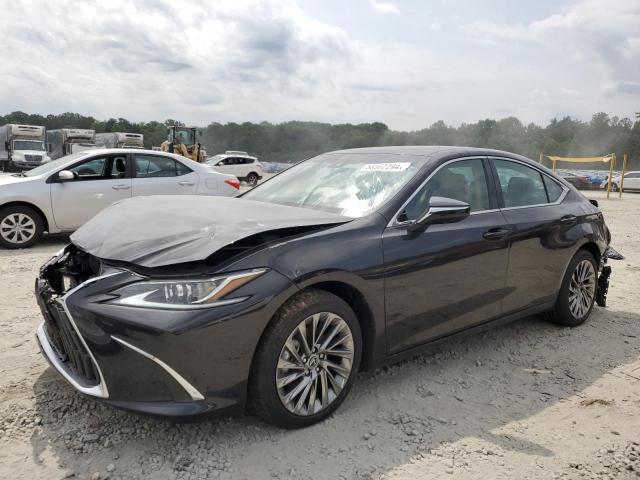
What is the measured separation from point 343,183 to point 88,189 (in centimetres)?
561

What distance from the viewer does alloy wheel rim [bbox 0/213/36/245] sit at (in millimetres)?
7625

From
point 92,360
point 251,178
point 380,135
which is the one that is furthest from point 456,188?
point 380,135

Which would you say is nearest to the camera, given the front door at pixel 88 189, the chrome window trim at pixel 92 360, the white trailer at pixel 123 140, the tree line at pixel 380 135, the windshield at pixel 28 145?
the chrome window trim at pixel 92 360

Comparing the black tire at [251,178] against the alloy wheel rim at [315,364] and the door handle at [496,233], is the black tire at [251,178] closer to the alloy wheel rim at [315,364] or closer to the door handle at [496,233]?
the door handle at [496,233]

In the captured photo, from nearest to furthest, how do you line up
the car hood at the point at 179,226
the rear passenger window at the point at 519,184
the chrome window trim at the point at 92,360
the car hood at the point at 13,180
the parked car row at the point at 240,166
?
the chrome window trim at the point at 92,360 → the car hood at the point at 179,226 → the rear passenger window at the point at 519,184 → the car hood at the point at 13,180 → the parked car row at the point at 240,166

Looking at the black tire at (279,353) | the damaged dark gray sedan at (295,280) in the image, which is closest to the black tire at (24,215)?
the damaged dark gray sedan at (295,280)

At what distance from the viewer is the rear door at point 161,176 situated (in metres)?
8.38

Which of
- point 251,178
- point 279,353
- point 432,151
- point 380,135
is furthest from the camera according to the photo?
point 380,135

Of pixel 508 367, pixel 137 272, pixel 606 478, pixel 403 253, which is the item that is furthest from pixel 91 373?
pixel 508 367

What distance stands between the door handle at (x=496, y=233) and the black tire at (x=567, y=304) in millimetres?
1067

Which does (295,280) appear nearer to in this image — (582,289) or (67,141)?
(582,289)

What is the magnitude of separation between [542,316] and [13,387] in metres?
4.31

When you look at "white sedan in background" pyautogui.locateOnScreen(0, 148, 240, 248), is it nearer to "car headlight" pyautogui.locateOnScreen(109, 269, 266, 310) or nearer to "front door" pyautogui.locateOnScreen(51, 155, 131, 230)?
"front door" pyautogui.locateOnScreen(51, 155, 131, 230)

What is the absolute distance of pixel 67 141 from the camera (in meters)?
33.3
